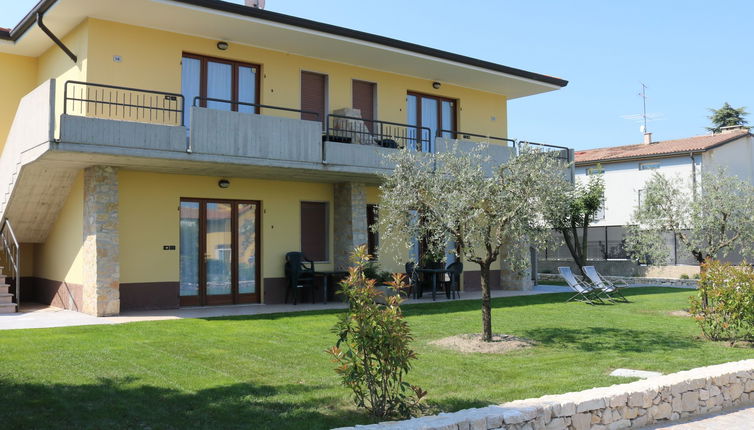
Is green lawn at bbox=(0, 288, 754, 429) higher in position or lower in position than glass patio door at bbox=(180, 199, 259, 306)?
lower

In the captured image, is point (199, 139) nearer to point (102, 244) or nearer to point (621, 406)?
point (102, 244)

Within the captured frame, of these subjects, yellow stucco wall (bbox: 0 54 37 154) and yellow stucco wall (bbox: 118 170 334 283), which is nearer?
yellow stucco wall (bbox: 118 170 334 283)

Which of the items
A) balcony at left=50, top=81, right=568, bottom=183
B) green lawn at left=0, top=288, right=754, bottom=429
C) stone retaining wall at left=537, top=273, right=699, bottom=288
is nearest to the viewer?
green lawn at left=0, top=288, right=754, bottom=429

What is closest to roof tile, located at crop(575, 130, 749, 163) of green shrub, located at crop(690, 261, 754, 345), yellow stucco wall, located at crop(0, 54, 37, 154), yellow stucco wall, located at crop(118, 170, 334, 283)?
green shrub, located at crop(690, 261, 754, 345)

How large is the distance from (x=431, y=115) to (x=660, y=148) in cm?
1753

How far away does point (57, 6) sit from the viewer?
42.1ft

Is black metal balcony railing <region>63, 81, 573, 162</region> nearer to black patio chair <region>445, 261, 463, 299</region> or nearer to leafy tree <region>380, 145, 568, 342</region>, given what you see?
leafy tree <region>380, 145, 568, 342</region>

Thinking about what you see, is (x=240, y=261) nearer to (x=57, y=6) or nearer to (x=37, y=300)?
(x=37, y=300)

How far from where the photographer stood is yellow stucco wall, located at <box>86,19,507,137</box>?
13664mm

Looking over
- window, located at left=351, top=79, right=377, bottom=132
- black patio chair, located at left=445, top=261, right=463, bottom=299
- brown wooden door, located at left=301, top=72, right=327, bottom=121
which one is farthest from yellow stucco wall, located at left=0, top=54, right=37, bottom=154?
black patio chair, located at left=445, top=261, right=463, bottom=299

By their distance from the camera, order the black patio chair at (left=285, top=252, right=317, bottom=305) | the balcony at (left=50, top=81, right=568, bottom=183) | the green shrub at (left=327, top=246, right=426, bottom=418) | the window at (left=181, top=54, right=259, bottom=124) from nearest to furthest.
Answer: the green shrub at (left=327, top=246, right=426, bottom=418), the balcony at (left=50, top=81, right=568, bottom=183), the window at (left=181, top=54, right=259, bottom=124), the black patio chair at (left=285, top=252, right=317, bottom=305)

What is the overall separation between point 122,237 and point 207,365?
7.13 meters

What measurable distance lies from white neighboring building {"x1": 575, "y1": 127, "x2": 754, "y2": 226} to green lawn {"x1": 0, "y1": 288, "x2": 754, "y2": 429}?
64.6 ft

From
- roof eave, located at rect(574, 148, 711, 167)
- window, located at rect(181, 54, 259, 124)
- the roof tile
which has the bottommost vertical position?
window, located at rect(181, 54, 259, 124)
